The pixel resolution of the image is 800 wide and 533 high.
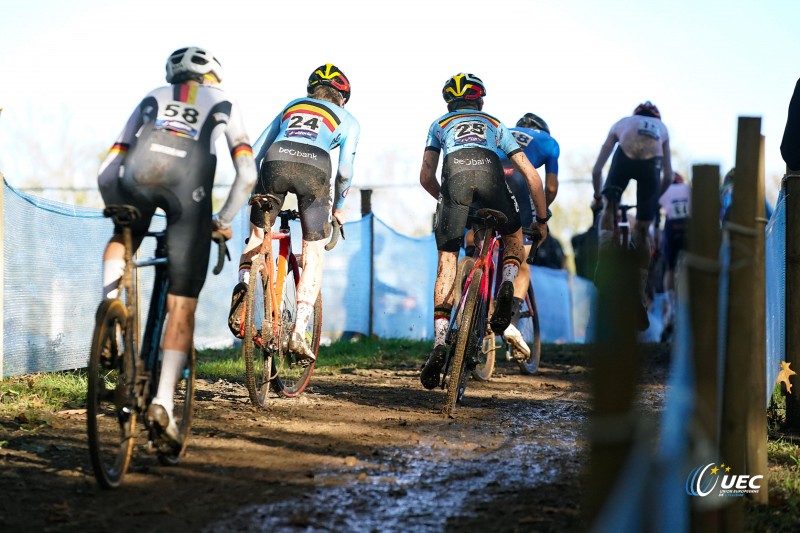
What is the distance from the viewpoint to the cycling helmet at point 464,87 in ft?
25.0

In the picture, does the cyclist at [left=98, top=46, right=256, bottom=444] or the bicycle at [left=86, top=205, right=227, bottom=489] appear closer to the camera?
the bicycle at [left=86, top=205, right=227, bottom=489]

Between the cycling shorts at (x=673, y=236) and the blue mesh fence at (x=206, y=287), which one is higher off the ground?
the cycling shorts at (x=673, y=236)

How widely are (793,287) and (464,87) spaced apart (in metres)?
2.86

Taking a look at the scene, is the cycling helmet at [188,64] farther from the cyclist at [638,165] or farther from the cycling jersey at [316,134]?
the cyclist at [638,165]

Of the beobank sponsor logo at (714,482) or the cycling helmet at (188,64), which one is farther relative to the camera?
the cycling helmet at (188,64)

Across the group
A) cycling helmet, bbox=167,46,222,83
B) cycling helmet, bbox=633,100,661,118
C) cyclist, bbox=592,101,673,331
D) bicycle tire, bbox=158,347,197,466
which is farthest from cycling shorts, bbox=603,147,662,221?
bicycle tire, bbox=158,347,197,466

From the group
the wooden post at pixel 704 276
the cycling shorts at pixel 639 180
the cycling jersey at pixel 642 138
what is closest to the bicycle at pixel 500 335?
the cycling shorts at pixel 639 180

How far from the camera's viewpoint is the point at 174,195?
476cm

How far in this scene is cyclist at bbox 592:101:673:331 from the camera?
11.2 m

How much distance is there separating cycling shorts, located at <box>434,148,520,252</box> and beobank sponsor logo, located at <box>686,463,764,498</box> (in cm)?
357

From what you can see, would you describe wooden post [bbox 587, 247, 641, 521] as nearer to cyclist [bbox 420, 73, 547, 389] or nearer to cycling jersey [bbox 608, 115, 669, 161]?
cyclist [bbox 420, 73, 547, 389]

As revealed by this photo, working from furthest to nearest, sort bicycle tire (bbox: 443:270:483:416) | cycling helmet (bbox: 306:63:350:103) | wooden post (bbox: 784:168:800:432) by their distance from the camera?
cycling helmet (bbox: 306:63:350:103), bicycle tire (bbox: 443:270:483:416), wooden post (bbox: 784:168:800:432)

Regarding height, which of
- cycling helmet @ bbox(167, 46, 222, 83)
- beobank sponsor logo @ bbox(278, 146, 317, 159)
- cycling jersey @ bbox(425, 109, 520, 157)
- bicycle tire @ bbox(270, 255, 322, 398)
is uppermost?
cycling jersey @ bbox(425, 109, 520, 157)

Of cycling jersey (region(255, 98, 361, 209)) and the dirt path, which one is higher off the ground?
cycling jersey (region(255, 98, 361, 209))
